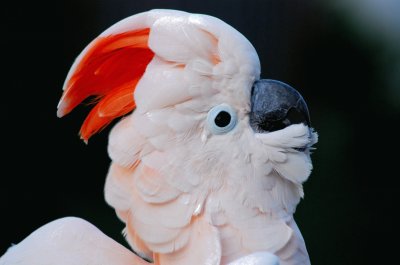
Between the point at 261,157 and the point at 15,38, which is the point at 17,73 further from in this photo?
the point at 261,157

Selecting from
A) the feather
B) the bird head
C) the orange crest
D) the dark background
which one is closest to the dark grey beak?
the bird head

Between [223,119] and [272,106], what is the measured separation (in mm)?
107

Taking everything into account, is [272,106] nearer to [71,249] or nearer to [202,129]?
[202,129]

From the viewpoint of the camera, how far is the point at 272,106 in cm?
122

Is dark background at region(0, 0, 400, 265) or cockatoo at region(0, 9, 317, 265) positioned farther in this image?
dark background at region(0, 0, 400, 265)

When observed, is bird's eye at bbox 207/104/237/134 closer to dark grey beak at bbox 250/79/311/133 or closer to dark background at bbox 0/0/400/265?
dark grey beak at bbox 250/79/311/133

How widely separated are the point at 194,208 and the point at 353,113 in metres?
1.59

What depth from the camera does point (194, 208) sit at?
1197mm

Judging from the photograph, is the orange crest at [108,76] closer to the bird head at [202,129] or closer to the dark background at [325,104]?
the bird head at [202,129]

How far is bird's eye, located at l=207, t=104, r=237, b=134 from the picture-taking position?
121cm

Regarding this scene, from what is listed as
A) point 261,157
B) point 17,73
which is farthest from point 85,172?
point 261,157

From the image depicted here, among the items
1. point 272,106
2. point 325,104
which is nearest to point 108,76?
point 272,106

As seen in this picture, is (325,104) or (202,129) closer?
(202,129)

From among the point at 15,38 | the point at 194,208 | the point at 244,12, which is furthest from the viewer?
the point at 15,38
